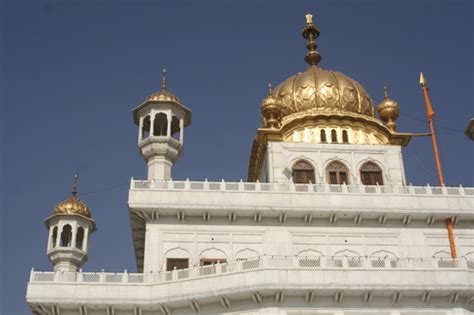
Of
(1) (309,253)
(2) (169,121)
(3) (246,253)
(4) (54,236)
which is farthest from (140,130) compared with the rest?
(1) (309,253)

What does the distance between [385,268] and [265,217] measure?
18.2ft

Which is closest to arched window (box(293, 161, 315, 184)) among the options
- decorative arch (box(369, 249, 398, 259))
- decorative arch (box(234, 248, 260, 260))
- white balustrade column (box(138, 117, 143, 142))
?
decorative arch (box(369, 249, 398, 259))

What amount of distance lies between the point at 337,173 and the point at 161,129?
8472 mm

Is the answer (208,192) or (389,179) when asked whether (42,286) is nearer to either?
(208,192)

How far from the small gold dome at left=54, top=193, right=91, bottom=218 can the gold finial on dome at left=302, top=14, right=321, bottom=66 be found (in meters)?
16.6

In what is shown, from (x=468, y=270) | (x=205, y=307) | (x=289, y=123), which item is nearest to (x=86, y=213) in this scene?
(x=205, y=307)

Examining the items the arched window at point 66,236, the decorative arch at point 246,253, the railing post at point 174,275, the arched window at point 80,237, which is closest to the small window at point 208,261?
the decorative arch at point 246,253

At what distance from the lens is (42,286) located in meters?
26.2

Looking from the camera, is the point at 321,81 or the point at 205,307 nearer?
the point at 205,307

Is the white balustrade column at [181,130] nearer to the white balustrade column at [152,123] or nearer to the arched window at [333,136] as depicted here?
the white balustrade column at [152,123]

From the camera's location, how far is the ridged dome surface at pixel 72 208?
3012cm

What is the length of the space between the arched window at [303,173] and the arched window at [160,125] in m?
6.31

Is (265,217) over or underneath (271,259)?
over

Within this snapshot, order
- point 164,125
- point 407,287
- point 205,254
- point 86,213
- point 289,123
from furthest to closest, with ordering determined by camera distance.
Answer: point 289,123
point 164,125
point 86,213
point 205,254
point 407,287
